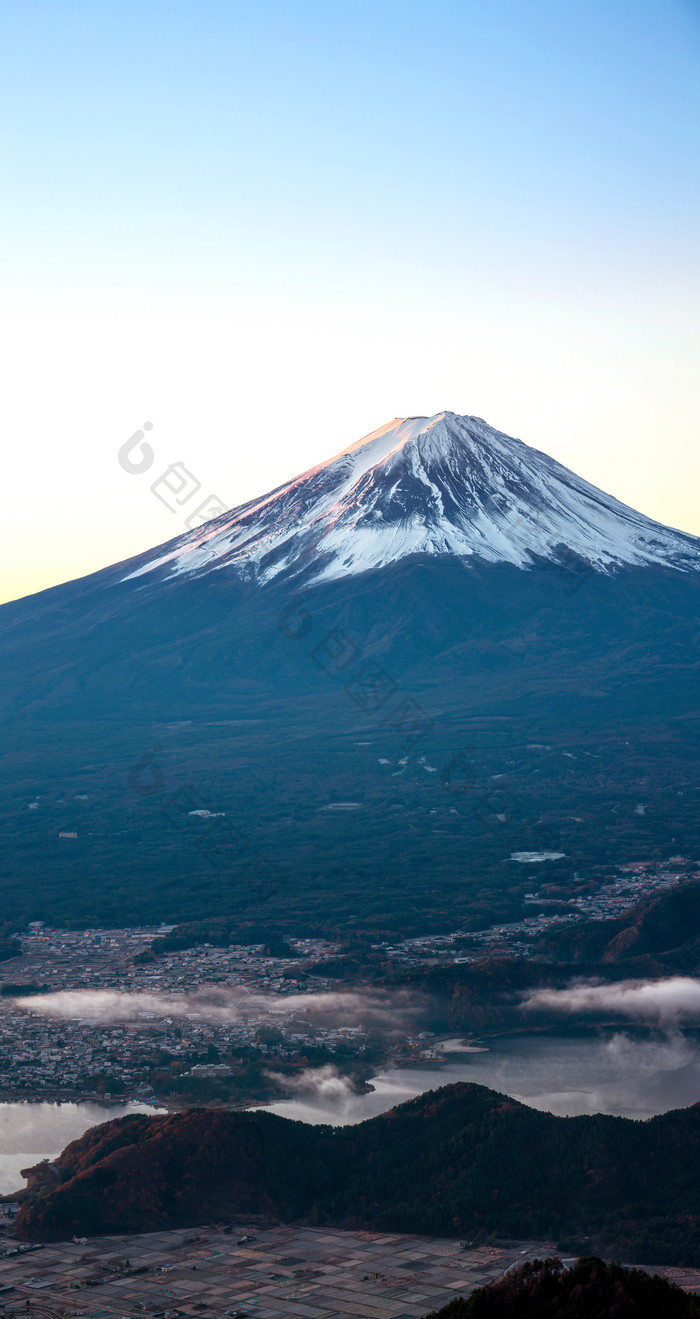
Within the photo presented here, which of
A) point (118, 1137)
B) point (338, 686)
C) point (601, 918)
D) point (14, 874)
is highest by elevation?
point (338, 686)

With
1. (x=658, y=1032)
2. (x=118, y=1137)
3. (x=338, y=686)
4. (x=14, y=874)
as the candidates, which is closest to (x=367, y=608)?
(x=338, y=686)

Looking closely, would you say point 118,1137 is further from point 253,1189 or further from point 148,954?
point 148,954

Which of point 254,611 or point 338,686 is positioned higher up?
point 254,611

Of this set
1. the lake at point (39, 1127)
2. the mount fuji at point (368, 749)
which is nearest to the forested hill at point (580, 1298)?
the lake at point (39, 1127)

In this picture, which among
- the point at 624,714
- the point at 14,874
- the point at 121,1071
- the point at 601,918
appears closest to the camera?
the point at 121,1071

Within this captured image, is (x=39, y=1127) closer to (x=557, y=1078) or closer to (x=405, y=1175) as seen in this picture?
(x=405, y=1175)

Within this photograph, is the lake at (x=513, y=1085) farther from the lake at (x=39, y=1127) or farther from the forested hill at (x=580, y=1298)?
the forested hill at (x=580, y=1298)

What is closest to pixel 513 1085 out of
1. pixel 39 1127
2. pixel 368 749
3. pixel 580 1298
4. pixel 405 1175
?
pixel 405 1175

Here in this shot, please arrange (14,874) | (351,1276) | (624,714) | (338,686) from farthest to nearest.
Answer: (338,686)
(624,714)
(14,874)
(351,1276)
